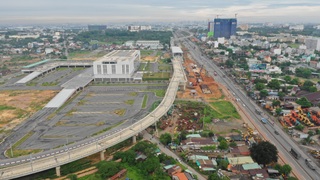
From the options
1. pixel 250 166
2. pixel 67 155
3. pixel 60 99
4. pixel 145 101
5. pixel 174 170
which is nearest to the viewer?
pixel 174 170

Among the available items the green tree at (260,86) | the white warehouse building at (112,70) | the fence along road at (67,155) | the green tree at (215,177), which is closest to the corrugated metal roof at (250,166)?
the green tree at (215,177)

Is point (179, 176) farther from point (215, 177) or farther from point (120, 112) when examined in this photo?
point (120, 112)

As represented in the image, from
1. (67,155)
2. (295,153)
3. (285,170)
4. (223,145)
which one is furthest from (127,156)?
(295,153)

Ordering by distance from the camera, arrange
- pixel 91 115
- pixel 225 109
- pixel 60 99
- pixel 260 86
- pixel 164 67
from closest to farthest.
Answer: pixel 91 115
pixel 225 109
pixel 60 99
pixel 260 86
pixel 164 67

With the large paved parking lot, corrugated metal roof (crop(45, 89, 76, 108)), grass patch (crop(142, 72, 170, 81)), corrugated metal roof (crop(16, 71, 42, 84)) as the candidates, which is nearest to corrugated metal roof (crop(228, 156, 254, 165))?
the large paved parking lot

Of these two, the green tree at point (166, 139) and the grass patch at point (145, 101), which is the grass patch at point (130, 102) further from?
the green tree at point (166, 139)

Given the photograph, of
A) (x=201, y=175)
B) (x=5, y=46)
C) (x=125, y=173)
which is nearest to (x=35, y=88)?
(x=125, y=173)
